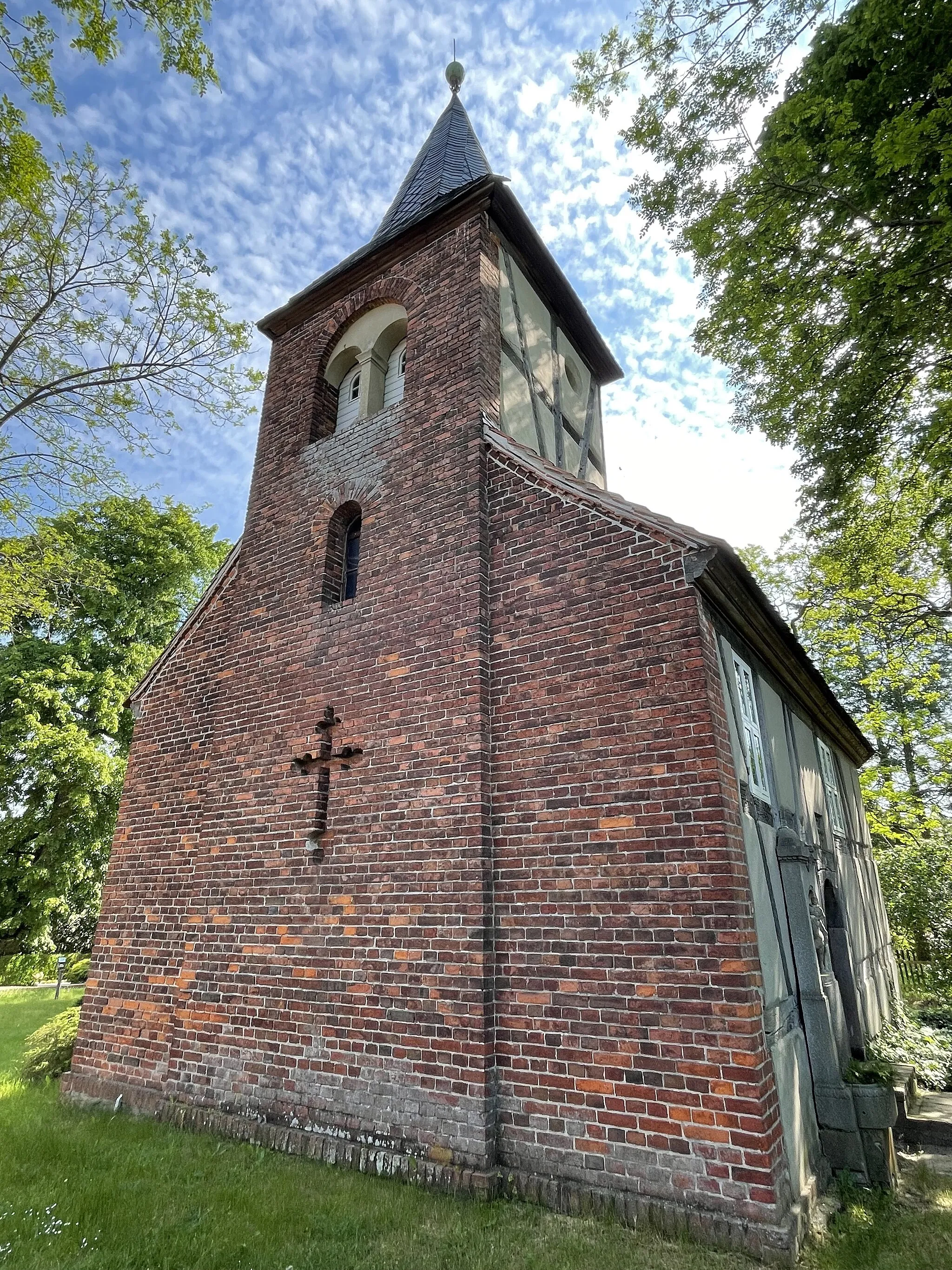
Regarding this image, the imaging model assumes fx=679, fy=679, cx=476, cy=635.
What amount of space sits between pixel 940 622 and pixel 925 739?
A: 5.50 meters

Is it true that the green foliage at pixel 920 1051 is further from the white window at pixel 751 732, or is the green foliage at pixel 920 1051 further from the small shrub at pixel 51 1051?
the small shrub at pixel 51 1051

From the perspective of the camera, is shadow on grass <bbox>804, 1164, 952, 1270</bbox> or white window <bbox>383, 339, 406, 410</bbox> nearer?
shadow on grass <bbox>804, 1164, 952, 1270</bbox>

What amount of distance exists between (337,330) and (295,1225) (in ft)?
28.6

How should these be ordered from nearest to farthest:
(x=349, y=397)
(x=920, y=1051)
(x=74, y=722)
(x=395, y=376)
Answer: (x=395, y=376)
(x=349, y=397)
(x=920, y=1051)
(x=74, y=722)

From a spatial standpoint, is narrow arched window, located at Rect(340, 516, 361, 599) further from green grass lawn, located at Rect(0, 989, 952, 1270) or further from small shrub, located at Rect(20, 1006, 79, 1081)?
small shrub, located at Rect(20, 1006, 79, 1081)

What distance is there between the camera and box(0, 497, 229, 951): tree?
16.1m

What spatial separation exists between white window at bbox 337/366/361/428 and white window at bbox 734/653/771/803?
534 centimetres

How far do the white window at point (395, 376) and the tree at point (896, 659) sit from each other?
6461 mm

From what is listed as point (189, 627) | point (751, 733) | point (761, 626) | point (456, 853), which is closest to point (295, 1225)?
point (456, 853)

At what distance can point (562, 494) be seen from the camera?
5.55 metres

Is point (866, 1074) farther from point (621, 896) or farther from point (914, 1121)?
point (621, 896)

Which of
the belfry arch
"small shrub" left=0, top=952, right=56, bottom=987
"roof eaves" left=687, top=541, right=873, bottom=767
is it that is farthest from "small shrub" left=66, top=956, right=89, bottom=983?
"roof eaves" left=687, top=541, right=873, bottom=767

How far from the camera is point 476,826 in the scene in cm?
499

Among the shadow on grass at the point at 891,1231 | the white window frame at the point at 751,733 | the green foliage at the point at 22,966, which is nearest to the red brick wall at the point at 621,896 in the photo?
the shadow on grass at the point at 891,1231
